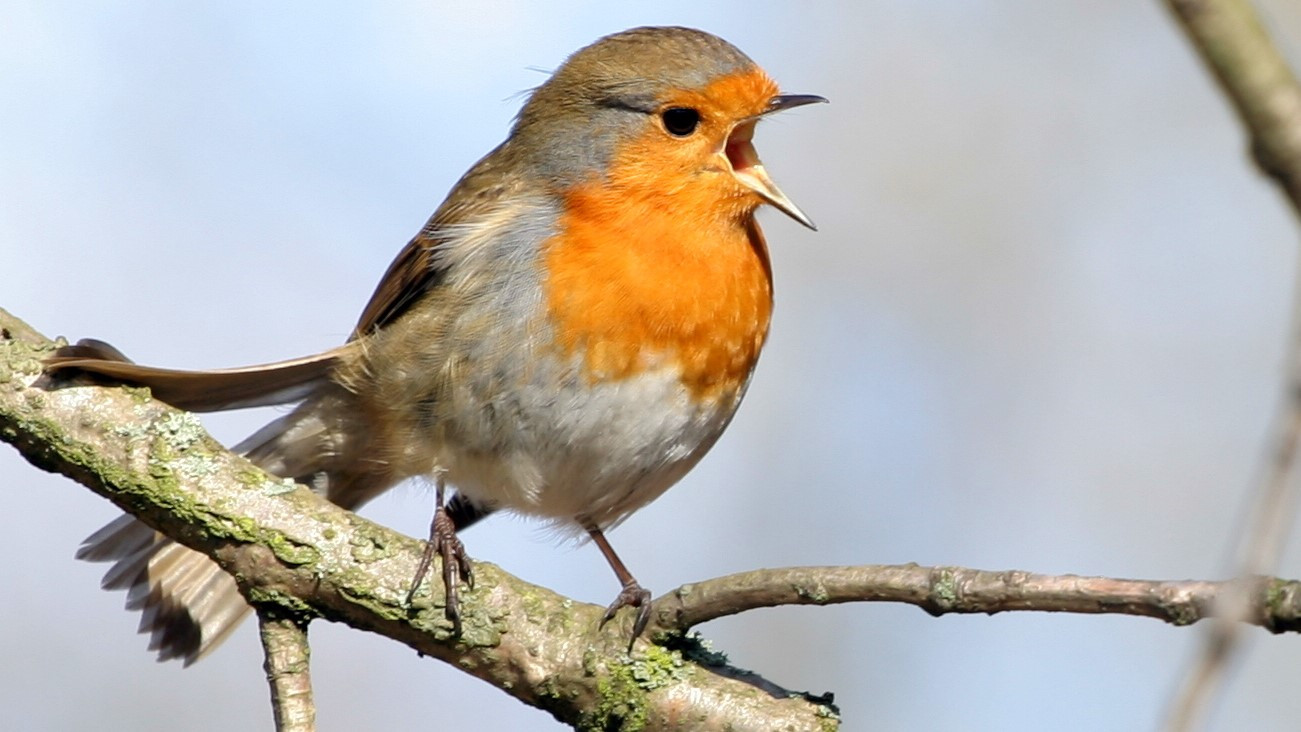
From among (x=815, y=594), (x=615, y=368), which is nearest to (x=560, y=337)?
(x=615, y=368)

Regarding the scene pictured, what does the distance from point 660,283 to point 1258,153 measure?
2.91 meters

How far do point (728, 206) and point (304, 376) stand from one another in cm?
134

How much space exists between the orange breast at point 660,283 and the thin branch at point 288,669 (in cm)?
115

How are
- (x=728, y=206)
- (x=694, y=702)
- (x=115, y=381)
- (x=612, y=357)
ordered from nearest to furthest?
(x=694, y=702), (x=115, y=381), (x=612, y=357), (x=728, y=206)

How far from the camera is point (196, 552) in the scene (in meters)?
3.67

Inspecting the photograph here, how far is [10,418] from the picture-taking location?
295 cm

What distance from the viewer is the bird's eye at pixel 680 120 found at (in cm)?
411

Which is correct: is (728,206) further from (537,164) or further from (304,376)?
(304,376)

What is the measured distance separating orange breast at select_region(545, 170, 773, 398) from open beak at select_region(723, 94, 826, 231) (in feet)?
0.26

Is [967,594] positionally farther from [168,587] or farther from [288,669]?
[168,587]

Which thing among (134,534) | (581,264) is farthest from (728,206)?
(134,534)

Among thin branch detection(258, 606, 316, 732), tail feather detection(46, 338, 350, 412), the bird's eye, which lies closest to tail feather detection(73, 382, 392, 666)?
tail feather detection(46, 338, 350, 412)

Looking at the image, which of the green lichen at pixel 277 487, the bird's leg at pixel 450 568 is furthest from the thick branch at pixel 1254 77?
the green lichen at pixel 277 487

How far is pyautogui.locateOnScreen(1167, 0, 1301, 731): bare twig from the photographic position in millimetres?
828
